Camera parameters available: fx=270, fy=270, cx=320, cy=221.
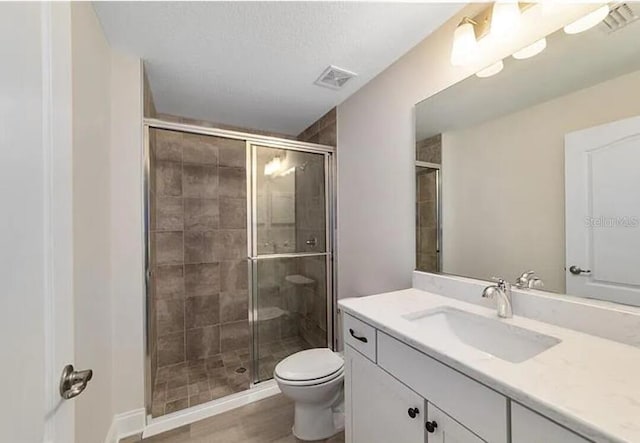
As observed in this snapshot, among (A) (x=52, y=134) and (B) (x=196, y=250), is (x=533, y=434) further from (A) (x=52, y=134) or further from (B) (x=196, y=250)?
(B) (x=196, y=250)

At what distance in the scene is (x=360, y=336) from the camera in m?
1.16

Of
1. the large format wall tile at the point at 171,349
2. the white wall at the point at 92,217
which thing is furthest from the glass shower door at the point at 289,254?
the white wall at the point at 92,217

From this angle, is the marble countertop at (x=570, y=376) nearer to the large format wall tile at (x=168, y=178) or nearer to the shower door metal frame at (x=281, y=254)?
the shower door metal frame at (x=281, y=254)

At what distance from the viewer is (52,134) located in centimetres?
56

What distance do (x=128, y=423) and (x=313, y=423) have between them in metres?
1.08

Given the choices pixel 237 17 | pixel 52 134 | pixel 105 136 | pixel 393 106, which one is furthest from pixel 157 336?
pixel 393 106

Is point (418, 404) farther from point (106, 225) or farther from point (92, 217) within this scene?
point (106, 225)

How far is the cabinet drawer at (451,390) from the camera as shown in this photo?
65 cm

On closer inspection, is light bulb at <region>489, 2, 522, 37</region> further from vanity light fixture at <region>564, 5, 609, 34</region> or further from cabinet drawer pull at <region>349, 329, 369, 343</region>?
cabinet drawer pull at <region>349, 329, 369, 343</region>

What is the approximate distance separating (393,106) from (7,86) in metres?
1.72

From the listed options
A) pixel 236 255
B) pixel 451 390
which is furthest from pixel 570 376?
pixel 236 255

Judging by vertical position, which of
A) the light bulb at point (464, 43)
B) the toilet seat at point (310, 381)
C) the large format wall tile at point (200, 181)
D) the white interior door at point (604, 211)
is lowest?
the toilet seat at point (310, 381)

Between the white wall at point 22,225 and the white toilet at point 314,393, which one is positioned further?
the white toilet at point 314,393

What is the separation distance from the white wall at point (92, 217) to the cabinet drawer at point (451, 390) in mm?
1230
